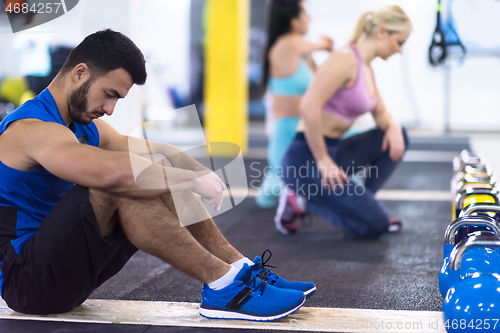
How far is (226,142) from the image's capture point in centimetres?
638

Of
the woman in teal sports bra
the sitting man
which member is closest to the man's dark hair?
the sitting man

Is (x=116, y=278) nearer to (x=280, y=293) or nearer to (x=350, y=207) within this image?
(x=280, y=293)

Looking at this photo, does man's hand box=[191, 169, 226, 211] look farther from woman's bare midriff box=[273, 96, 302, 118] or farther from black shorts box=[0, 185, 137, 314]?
woman's bare midriff box=[273, 96, 302, 118]

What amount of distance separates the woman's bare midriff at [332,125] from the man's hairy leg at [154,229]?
1389mm

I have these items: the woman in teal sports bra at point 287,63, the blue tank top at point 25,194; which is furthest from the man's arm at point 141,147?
the woman in teal sports bra at point 287,63

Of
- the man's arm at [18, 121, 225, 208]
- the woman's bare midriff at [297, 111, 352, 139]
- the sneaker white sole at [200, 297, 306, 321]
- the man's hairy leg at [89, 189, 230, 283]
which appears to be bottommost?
the sneaker white sole at [200, 297, 306, 321]

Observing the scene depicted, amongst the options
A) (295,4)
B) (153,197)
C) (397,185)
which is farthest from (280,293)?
(397,185)

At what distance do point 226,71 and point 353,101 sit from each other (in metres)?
3.99

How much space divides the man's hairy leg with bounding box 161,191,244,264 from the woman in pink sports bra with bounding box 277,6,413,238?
3.60 ft

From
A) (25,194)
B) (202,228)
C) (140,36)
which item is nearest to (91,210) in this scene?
(25,194)

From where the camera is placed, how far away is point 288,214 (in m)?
2.76

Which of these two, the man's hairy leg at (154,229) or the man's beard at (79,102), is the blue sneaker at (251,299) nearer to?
the man's hairy leg at (154,229)

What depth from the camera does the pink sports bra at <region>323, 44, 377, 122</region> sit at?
2498 millimetres

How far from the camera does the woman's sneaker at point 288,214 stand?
108 inches
